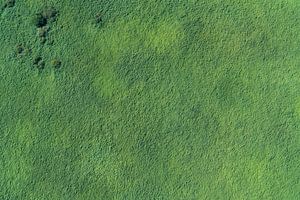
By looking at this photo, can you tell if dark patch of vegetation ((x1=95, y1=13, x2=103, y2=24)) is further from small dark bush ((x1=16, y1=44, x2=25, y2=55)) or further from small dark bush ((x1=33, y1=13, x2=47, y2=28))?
small dark bush ((x1=16, y1=44, x2=25, y2=55))

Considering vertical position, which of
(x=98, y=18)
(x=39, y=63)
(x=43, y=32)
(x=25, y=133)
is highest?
(x=98, y=18)

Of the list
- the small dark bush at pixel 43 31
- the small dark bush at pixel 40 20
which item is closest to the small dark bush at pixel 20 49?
the small dark bush at pixel 43 31

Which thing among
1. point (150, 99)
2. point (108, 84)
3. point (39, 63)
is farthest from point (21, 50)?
point (150, 99)

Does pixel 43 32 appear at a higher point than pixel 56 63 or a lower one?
higher

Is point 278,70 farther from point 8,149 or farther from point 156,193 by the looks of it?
point 8,149

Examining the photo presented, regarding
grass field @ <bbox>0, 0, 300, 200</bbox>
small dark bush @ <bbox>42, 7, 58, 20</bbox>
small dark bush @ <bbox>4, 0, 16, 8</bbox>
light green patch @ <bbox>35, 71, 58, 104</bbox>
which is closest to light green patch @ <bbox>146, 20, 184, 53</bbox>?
grass field @ <bbox>0, 0, 300, 200</bbox>

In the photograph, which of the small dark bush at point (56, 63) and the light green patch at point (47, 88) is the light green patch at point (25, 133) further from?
the small dark bush at point (56, 63)

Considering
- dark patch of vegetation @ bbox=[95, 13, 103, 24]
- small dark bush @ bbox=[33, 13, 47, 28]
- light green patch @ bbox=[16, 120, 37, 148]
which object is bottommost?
light green patch @ bbox=[16, 120, 37, 148]

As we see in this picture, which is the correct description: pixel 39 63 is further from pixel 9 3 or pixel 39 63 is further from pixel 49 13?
pixel 9 3

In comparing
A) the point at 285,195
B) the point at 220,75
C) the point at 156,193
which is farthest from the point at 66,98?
the point at 285,195
